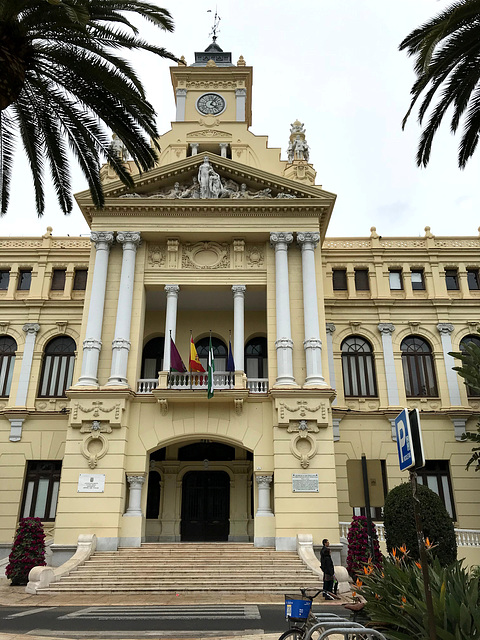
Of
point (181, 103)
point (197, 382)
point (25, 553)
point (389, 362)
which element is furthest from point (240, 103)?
point (25, 553)

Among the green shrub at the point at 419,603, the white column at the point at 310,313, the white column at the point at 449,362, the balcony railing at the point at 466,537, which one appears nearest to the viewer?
the green shrub at the point at 419,603

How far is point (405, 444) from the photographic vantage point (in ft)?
19.9

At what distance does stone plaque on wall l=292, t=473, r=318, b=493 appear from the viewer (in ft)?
68.1

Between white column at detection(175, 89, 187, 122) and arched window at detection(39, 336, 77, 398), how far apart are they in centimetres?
1302

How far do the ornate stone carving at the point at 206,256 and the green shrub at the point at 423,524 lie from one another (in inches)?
503

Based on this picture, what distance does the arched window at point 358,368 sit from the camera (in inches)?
1069

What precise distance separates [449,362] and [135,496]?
16.1 m

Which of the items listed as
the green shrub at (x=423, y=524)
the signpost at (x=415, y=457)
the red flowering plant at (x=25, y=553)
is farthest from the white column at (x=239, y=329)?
the signpost at (x=415, y=457)

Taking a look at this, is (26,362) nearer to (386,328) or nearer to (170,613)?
(170,613)

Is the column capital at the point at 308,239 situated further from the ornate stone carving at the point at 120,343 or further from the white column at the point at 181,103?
the white column at the point at 181,103

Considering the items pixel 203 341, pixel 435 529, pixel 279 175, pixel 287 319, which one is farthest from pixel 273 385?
pixel 279 175

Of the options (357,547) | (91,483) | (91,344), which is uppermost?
(91,344)

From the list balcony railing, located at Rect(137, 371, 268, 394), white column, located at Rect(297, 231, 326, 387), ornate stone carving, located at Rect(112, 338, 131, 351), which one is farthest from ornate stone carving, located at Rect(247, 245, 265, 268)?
ornate stone carving, located at Rect(112, 338, 131, 351)

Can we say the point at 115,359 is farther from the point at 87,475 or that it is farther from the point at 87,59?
the point at 87,59
